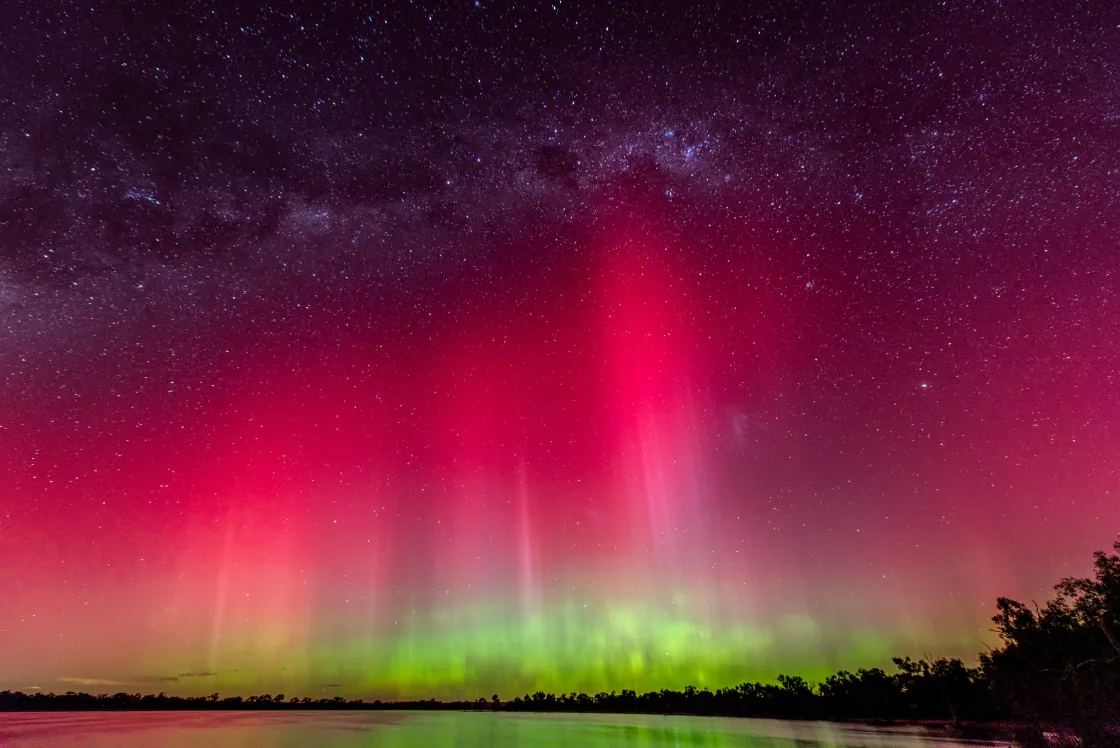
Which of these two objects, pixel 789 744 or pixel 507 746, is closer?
pixel 507 746

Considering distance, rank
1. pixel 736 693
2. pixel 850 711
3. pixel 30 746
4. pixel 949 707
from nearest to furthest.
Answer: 1. pixel 30 746
2. pixel 949 707
3. pixel 850 711
4. pixel 736 693

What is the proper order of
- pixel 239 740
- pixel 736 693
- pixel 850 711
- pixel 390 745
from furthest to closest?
pixel 736 693 < pixel 850 711 < pixel 239 740 < pixel 390 745

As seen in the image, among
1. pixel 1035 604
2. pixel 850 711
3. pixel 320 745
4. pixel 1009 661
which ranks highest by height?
pixel 1035 604

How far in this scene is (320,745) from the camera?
46.3m

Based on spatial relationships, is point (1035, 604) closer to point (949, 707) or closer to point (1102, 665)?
point (1102, 665)

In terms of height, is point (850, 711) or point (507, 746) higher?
point (507, 746)

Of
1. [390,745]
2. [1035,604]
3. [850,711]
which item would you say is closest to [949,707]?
[850,711]

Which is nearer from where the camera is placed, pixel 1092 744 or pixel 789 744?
pixel 1092 744

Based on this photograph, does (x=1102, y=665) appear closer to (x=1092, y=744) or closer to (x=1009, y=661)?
(x=1092, y=744)

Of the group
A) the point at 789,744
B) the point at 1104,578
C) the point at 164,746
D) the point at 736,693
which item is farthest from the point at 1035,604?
the point at 736,693

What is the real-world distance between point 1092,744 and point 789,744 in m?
28.7

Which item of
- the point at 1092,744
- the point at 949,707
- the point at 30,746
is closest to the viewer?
the point at 1092,744

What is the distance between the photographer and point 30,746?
3938cm

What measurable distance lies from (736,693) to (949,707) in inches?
3111
